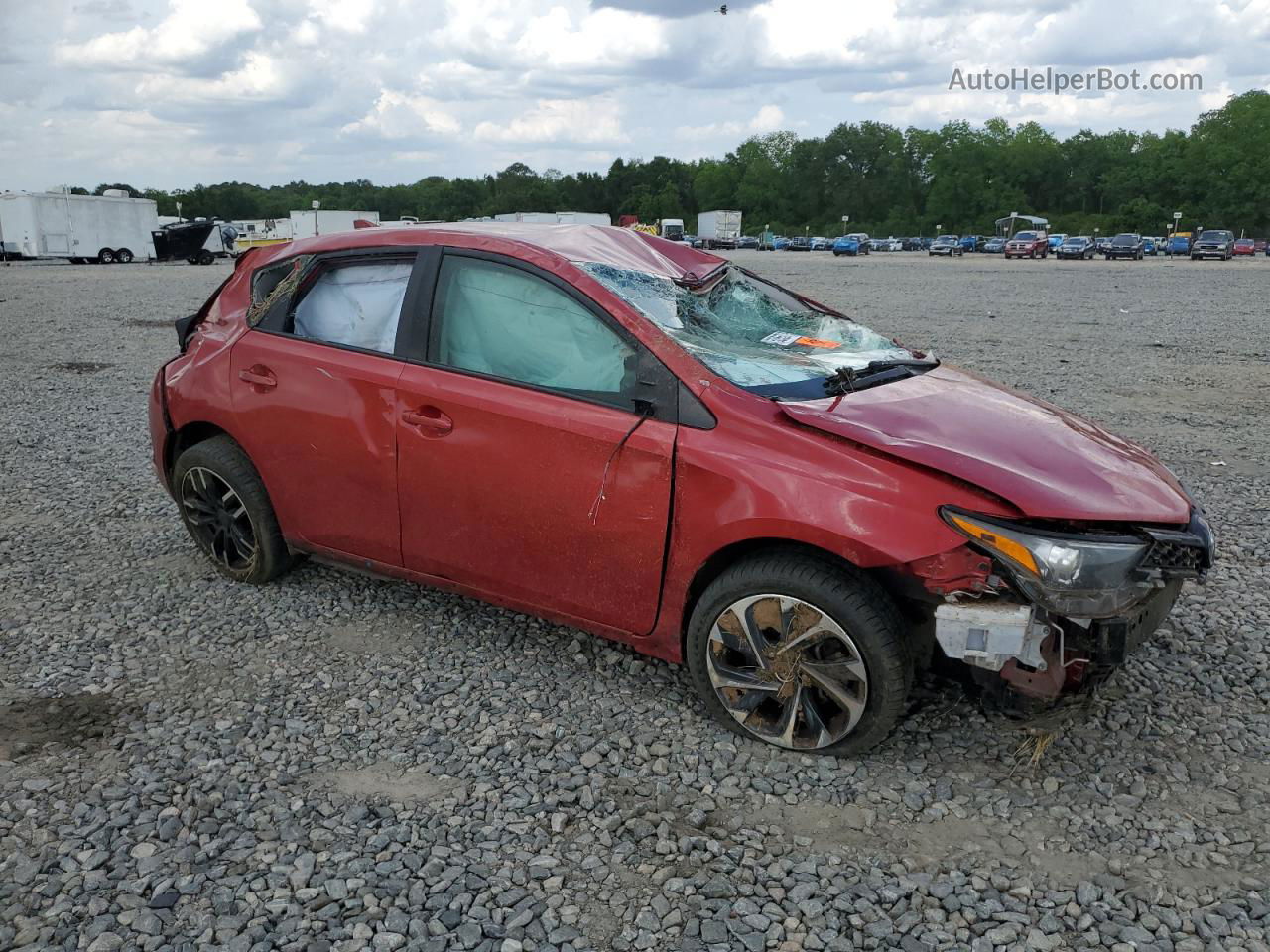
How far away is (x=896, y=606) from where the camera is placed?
317 cm

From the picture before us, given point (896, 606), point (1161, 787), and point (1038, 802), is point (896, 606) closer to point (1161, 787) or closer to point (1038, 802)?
point (1038, 802)

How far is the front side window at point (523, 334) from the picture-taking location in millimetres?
3580

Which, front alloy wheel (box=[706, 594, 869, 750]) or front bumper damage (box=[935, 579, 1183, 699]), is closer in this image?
front bumper damage (box=[935, 579, 1183, 699])

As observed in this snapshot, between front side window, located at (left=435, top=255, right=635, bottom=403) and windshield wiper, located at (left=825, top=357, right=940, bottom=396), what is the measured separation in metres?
0.73

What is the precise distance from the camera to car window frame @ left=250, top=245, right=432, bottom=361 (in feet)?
13.2

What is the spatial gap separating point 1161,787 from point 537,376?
250cm

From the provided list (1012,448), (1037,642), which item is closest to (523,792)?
(1037,642)

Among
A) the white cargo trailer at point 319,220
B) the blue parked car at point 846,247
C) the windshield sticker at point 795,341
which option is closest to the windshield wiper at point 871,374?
the windshield sticker at point 795,341

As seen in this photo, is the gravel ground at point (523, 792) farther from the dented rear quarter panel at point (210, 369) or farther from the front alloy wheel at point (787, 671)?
the dented rear quarter panel at point (210, 369)

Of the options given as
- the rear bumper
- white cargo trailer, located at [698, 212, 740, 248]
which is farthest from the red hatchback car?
white cargo trailer, located at [698, 212, 740, 248]

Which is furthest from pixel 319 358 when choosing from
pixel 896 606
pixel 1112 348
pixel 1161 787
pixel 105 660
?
pixel 1112 348

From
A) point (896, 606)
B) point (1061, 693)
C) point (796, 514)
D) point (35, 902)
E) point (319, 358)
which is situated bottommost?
point (35, 902)

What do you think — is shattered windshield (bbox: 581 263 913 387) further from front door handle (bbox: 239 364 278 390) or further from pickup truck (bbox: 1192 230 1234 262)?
pickup truck (bbox: 1192 230 1234 262)

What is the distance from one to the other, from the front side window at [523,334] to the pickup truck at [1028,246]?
53828 mm
